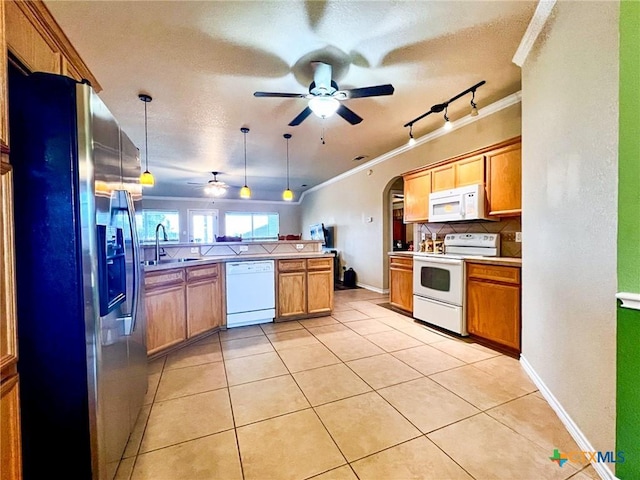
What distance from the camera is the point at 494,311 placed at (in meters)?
2.80

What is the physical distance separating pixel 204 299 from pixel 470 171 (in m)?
3.54

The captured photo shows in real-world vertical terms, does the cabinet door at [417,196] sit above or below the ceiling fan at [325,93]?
below

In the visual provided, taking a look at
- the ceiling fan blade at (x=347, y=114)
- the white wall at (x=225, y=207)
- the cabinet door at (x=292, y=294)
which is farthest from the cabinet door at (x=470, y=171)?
the white wall at (x=225, y=207)

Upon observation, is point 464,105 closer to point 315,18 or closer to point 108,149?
point 315,18

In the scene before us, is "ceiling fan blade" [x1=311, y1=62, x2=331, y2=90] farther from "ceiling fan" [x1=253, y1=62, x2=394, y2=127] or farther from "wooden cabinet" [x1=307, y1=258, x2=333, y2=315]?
"wooden cabinet" [x1=307, y1=258, x2=333, y2=315]

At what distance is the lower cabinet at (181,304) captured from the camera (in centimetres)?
258

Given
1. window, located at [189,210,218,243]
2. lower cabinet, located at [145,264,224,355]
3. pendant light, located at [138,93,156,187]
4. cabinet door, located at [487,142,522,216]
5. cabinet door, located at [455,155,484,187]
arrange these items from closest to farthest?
1. lower cabinet, located at [145,264,224,355]
2. cabinet door, located at [487,142,522,216]
3. pendant light, located at [138,93,156,187]
4. cabinet door, located at [455,155,484,187]
5. window, located at [189,210,218,243]

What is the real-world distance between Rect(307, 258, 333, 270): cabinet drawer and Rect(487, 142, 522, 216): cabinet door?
214cm

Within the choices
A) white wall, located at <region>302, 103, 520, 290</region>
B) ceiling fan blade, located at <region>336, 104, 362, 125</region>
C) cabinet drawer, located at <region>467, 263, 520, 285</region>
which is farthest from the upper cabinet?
ceiling fan blade, located at <region>336, 104, 362, 125</region>

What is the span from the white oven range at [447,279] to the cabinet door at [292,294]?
1527 mm

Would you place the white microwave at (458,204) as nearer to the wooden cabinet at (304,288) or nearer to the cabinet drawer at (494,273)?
the cabinet drawer at (494,273)

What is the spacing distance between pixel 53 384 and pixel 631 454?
243 cm

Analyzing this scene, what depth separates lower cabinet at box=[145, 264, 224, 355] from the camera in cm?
258

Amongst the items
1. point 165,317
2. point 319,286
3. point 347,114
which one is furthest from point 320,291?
point 347,114
